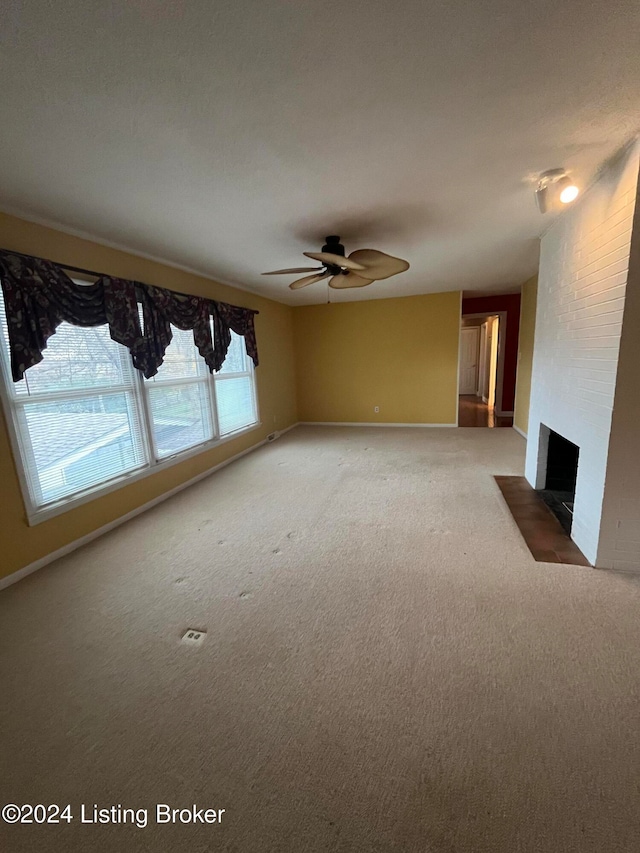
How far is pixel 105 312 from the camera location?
266 centimetres

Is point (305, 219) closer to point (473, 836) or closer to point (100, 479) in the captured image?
point (100, 479)

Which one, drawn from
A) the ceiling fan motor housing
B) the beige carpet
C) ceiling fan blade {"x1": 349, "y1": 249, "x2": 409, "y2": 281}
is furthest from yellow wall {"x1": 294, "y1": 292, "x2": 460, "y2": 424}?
the beige carpet

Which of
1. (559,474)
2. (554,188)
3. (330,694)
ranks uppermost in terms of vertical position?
(554,188)

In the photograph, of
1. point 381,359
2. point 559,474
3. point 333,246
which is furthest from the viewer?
point 381,359

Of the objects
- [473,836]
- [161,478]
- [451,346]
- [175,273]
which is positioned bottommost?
[473,836]

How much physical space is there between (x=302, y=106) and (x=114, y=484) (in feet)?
9.36

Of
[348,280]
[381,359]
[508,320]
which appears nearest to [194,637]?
[348,280]

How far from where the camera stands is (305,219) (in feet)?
8.23

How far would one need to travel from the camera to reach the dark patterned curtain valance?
2.12m

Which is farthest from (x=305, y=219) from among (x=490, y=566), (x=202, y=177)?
(x=490, y=566)

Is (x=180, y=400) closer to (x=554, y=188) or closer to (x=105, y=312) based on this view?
(x=105, y=312)

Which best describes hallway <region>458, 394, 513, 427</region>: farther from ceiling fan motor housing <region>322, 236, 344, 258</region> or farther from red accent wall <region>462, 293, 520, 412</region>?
ceiling fan motor housing <region>322, 236, 344, 258</region>

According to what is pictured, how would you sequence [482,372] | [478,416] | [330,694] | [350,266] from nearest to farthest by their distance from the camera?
[330,694], [350,266], [478,416], [482,372]

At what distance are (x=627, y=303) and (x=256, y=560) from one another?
8.59ft
